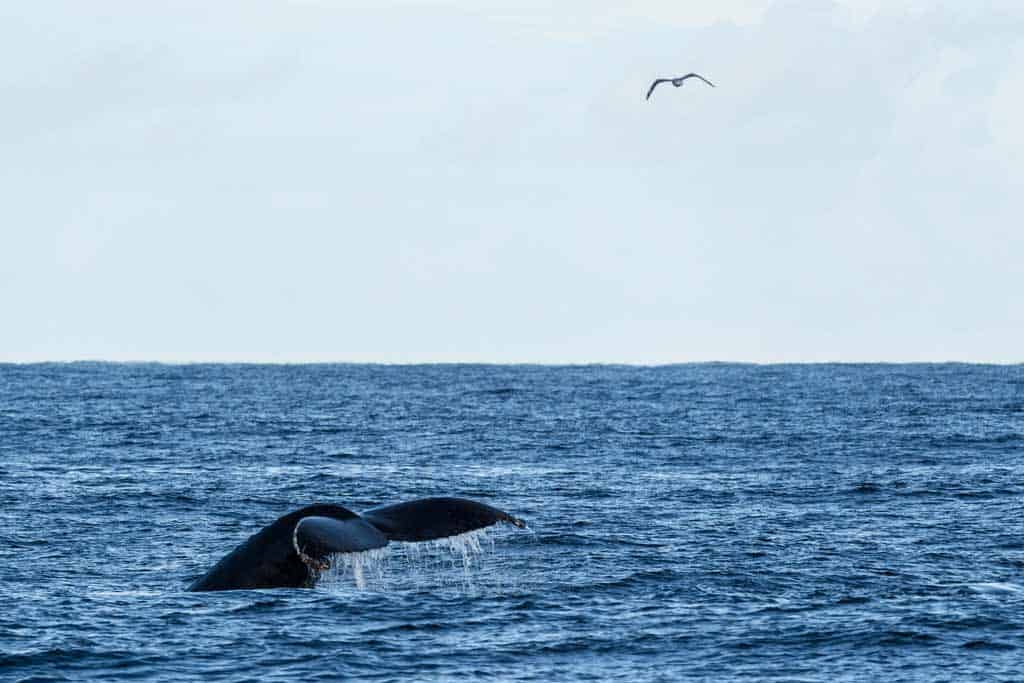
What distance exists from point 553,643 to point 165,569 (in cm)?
858

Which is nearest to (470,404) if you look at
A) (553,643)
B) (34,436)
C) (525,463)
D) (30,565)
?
(34,436)

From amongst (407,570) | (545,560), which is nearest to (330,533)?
(407,570)

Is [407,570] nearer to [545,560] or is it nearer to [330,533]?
[545,560]

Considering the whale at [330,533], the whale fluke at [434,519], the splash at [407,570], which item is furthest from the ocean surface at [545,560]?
the whale at [330,533]

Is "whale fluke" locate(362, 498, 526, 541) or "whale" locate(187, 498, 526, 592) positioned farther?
"whale fluke" locate(362, 498, 526, 541)

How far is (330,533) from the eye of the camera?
59.0ft

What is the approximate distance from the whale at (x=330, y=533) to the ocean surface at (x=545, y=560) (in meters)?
0.43

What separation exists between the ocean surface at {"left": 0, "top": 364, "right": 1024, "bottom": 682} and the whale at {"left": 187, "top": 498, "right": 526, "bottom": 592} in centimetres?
43

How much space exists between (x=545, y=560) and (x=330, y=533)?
10.0m

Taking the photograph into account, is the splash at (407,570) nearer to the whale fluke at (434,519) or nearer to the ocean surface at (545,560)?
the ocean surface at (545,560)

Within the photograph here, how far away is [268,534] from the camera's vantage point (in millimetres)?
19719

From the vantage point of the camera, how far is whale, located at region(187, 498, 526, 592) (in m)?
18.0

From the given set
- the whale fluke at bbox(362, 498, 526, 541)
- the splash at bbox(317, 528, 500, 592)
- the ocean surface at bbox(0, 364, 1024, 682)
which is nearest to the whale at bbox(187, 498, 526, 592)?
the whale fluke at bbox(362, 498, 526, 541)

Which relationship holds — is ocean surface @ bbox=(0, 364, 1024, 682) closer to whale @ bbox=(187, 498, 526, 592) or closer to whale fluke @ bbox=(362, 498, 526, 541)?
whale fluke @ bbox=(362, 498, 526, 541)
